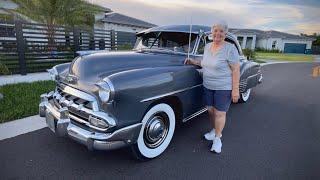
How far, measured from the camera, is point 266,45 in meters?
49.7

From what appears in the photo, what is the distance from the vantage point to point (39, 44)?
9141mm

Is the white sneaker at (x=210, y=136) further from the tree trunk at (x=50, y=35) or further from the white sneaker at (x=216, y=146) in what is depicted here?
the tree trunk at (x=50, y=35)

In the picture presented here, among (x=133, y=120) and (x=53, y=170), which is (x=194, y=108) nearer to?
(x=133, y=120)

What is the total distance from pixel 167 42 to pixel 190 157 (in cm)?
192

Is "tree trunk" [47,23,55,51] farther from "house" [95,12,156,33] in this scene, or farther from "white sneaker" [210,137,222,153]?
"house" [95,12,156,33]

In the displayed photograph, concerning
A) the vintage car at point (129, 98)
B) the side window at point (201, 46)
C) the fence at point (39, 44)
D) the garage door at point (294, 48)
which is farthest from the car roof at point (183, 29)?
the garage door at point (294, 48)

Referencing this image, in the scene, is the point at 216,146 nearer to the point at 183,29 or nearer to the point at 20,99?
the point at 183,29

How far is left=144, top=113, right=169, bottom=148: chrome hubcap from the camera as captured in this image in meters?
3.09

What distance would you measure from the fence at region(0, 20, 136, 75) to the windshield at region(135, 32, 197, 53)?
15.5 ft

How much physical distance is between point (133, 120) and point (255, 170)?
1.60m

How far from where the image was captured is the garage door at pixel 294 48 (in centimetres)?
5016

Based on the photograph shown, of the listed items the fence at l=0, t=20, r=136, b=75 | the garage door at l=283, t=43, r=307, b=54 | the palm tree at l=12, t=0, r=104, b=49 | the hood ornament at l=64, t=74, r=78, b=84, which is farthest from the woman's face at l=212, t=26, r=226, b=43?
the garage door at l=283, t=43, r=307, b=54

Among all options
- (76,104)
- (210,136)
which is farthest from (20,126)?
(210,136)

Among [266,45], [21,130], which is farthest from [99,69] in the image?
[266,45]
